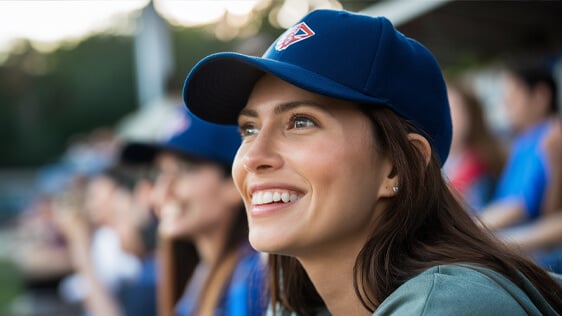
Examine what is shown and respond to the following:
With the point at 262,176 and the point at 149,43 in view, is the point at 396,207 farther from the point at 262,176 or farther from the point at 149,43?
the point at 149,43

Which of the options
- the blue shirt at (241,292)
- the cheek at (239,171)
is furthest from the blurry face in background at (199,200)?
the cheek at (239,171)

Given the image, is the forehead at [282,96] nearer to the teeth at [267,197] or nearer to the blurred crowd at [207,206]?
the teeth at [267,197]

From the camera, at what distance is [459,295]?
116 centimetres

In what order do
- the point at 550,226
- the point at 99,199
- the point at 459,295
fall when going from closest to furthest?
the point at 459,295, the point at 550,226, the point at 99,199

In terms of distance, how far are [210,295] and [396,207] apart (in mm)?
1208

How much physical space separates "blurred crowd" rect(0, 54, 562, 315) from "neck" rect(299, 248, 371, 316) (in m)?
0.36

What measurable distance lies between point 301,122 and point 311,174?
139mm

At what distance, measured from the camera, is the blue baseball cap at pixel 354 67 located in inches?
54.9

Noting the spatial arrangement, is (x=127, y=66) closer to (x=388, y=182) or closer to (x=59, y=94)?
(x=59, y=94)

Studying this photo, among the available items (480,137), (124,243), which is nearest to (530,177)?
(480,137)

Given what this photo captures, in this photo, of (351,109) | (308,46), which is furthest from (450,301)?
(308,46)

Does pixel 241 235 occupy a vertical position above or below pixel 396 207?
below

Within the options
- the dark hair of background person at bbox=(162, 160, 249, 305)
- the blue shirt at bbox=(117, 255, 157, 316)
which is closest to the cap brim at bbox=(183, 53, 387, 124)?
the dark hair of background person at bbox=(162, 160, 249, 305)

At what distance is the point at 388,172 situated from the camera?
1479mm
